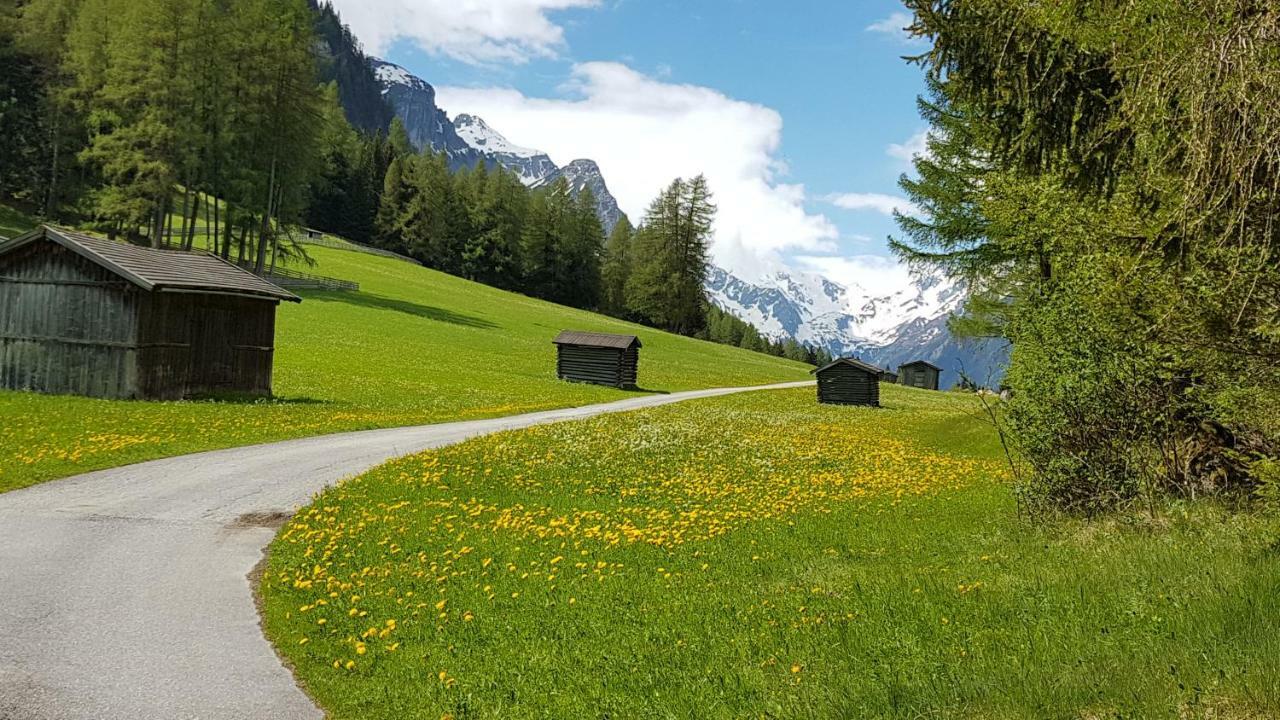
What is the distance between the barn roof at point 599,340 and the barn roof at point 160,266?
19693mm

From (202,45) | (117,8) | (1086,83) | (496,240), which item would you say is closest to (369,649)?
(1086,83)

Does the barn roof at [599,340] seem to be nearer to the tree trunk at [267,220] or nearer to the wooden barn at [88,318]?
the wooden barn at [88,318]

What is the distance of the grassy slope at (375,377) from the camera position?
17438 millimetres

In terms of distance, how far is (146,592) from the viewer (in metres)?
8.55

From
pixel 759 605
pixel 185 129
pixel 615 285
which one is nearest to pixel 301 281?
pixel 185 129

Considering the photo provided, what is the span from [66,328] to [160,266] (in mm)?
3241

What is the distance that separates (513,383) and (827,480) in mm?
26218

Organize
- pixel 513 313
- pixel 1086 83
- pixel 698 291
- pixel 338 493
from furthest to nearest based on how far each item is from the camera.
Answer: pixel 698 291, pixel 513 313, pixel 338 493, pixel 1086 83

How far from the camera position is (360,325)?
167ft

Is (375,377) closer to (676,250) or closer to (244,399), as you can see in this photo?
(244,399)

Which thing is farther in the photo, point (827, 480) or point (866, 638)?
point (827, 480)

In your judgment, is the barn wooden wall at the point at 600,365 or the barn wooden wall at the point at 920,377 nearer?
the barn wooden wall at the point at 600,365

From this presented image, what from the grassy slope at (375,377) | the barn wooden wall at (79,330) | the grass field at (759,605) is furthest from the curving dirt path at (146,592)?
the barn wooden wall at (79,330)

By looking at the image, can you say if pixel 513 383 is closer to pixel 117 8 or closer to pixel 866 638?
pixel 866 638
